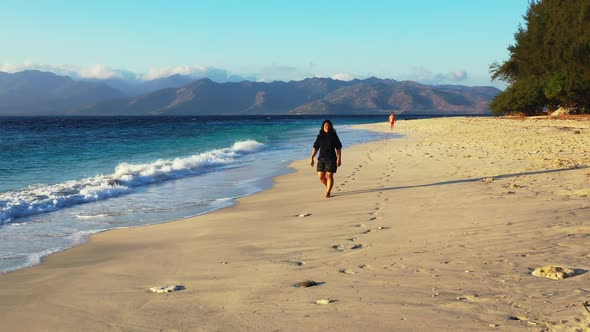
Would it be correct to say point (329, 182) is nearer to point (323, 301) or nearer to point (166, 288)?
point (166, 288)

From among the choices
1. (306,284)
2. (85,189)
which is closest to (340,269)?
(306,284)

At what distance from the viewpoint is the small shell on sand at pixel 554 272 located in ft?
15.6

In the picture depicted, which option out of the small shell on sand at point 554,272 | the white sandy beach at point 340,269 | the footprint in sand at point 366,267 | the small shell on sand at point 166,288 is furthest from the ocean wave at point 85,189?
the small shell on sand at point 554,272

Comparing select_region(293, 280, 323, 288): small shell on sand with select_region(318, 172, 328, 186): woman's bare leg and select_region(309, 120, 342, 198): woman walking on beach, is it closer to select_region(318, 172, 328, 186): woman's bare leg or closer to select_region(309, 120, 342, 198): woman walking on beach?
select_region(309, 120, 342, 198): woman walking on beach

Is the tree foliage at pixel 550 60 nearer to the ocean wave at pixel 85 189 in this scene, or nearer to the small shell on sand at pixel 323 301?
the ocean wave at pixel 85 189

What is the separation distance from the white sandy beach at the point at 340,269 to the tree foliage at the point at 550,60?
3693 centimetres

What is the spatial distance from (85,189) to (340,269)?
31.6ft

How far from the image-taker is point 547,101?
49.3 metres

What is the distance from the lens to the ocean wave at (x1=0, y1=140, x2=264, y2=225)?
1077 centimetres

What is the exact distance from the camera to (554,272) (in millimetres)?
4809

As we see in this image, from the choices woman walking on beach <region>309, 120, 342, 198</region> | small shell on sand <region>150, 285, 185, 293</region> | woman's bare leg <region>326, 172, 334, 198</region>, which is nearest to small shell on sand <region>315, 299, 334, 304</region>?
small shell on sand <region>150, 285, 185, 293</region>

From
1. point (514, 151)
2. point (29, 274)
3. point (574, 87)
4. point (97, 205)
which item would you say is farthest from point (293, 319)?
point (574, 87)

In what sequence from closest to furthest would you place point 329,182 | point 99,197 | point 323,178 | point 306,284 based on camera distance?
point 306,284
point 329,182
point 323,178
point 99,197

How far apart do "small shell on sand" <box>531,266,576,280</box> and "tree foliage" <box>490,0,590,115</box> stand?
41389mm
